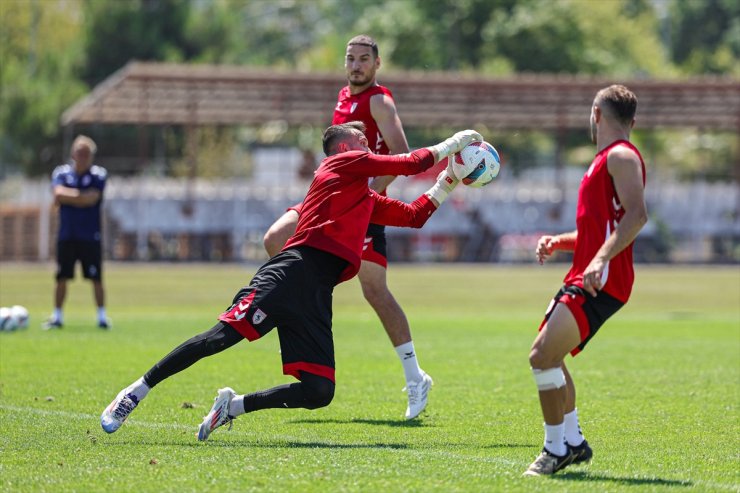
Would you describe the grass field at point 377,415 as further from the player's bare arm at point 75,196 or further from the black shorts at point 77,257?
the player's bare arm at point 75,196

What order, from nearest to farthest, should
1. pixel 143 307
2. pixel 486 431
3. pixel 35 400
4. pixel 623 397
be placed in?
pixel 486 431, pixel 35 400, pixel 623 397, pixel 143 307

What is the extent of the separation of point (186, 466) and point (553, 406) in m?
2.00

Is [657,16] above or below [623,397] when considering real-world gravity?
above

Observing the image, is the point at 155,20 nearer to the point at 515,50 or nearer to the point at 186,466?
the point at 515,50

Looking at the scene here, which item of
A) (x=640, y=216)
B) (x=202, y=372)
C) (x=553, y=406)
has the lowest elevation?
(x=202, y=372)

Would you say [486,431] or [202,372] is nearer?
[486,431]

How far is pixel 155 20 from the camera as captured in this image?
65.2 meters

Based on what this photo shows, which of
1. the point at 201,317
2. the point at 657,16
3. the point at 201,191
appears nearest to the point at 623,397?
the point at 201,317

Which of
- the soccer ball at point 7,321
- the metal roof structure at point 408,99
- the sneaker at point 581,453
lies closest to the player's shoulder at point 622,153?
the sneaker at point 581,453

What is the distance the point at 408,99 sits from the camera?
51281 millimetres

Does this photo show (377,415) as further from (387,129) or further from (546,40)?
(546,40)

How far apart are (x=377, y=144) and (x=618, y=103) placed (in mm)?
3215

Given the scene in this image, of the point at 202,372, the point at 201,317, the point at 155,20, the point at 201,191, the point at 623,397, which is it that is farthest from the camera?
the point at 155,20

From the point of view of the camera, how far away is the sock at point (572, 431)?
7250mm
